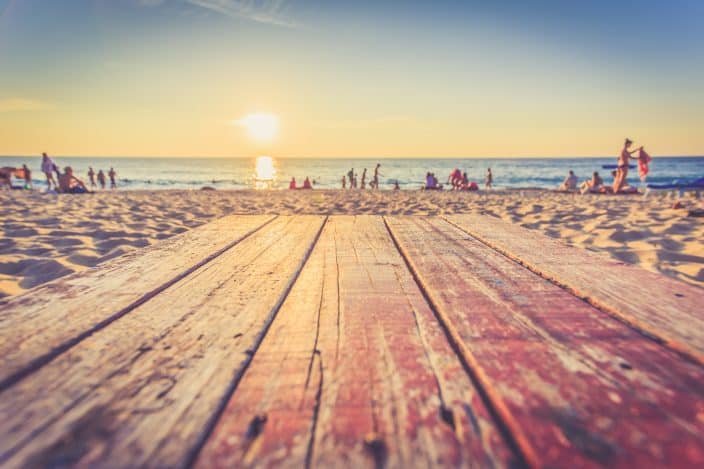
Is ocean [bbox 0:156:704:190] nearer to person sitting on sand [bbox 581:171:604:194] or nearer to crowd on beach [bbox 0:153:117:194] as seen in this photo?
crowd on beach [bbox 0:153:117:194]

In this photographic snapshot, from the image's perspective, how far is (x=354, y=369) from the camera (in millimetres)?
727

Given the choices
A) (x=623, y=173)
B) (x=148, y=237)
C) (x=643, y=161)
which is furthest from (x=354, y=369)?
(x=623, y=173)

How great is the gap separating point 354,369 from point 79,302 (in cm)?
91

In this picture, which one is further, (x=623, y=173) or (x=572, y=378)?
(x=623, y=173)

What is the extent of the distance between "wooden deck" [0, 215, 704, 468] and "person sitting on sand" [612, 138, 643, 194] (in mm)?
12620

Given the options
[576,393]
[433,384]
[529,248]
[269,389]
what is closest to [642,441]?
[576,393]

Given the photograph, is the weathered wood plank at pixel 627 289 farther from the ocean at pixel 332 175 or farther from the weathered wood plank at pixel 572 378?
the ocean at pixel 332 175

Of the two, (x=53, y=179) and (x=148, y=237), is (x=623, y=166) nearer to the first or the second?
(x=148, y=237)

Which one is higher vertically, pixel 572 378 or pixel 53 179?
pixel 53 179

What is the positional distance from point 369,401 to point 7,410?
62 cm

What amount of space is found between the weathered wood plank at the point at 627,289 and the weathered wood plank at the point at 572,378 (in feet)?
0.17

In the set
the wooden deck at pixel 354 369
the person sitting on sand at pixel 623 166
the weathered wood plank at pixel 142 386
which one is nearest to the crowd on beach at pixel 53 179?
the wooden deck at pixel 354 369

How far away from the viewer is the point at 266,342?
0.85 metres

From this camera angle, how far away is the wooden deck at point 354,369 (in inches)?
21.1
